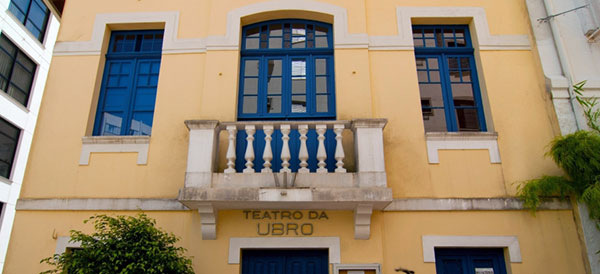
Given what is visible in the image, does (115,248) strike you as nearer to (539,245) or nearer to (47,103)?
(47,103)

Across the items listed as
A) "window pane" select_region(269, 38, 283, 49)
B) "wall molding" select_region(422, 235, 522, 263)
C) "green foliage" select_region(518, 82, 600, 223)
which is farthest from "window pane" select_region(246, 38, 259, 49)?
"green foliage" select_region(518, 82, 600, 223)

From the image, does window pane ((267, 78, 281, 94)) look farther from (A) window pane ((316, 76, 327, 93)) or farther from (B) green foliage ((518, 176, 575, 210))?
(B) green foliage ((518, 176, 575, 210))

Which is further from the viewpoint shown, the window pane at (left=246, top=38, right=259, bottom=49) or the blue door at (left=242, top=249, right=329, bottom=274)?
the window pane at (left=246, top=38, right=259, bottom=49)

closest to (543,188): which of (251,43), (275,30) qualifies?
(275,30)

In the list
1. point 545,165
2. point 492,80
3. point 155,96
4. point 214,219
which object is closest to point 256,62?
point 155,96

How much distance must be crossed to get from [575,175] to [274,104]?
503 cm

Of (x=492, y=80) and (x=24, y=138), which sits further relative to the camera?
(x=24, y=138)

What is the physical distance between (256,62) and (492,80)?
14.5 ft

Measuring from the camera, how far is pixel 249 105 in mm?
7656

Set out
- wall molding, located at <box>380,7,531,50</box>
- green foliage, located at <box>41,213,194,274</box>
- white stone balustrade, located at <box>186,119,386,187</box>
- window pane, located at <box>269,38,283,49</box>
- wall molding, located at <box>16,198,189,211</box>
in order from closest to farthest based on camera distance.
Answer: green foliage, located at <box>41,213,194,274</box> < white stone balustrade, located at <box>186,119,386,187</box> < wall molding, located at <box>16,198,189,211</box> < wall molding, located at <box>380,7,531,50</box> < window pane, located at <box>269,38,283,49</box>

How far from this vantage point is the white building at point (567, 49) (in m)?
7.10

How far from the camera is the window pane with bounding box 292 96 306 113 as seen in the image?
7551 mm

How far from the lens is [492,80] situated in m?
7.53

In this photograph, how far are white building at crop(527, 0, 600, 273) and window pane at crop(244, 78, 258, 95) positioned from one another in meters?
5.28
